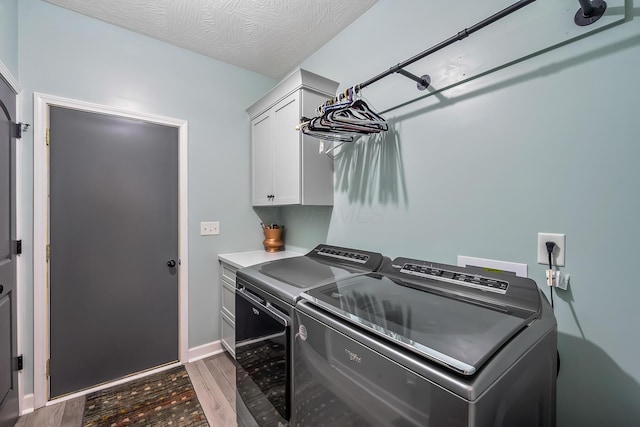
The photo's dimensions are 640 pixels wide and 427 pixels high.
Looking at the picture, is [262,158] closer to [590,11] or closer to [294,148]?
[294,148]

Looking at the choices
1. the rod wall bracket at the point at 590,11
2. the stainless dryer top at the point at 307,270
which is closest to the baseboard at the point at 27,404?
the stainless dryer top at the point at 307,270

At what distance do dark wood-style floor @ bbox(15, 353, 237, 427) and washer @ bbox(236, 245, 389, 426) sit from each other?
9.3 inches

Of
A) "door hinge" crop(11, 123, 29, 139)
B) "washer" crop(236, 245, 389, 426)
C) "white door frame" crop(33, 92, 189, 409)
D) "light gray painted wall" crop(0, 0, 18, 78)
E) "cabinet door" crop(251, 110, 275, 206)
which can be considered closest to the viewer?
"washer" crop(236, 245, 389, 426)

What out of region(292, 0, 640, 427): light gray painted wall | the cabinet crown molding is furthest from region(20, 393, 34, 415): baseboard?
the cabinet crown molding

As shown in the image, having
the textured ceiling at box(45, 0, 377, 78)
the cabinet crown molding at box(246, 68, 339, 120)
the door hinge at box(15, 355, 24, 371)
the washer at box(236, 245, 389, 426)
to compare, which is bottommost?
the door hinge at box(15, 355, 24, 371)

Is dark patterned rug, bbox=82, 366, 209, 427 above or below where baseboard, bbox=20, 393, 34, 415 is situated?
below

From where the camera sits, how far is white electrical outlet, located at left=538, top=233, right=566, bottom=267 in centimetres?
99

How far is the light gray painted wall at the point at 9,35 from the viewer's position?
4.74ft

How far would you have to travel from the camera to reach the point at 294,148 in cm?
198

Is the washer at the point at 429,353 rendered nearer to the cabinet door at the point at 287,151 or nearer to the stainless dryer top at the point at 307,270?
the stainless dryer top at the point at 307,270

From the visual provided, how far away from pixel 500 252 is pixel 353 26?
1834mm

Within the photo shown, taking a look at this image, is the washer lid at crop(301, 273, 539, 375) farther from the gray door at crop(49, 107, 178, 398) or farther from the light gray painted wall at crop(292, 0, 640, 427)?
the gray door at crop(49, 107, 178, 398)

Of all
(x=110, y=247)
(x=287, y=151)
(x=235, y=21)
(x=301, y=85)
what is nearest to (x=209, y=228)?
(x=110, y=247)

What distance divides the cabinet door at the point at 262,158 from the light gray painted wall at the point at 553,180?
1.10 metres
